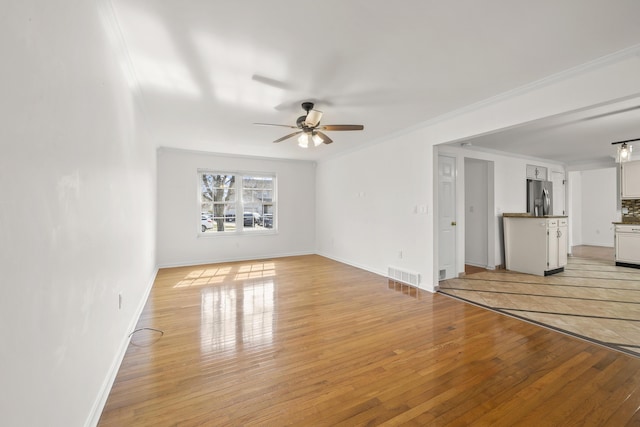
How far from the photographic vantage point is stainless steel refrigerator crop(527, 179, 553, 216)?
6.15 metres

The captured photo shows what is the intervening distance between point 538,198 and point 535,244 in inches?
69.6

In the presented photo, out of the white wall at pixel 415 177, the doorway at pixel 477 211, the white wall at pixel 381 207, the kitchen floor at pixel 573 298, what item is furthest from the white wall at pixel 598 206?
the white wall at pixel 381 207

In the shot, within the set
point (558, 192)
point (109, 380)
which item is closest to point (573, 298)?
point (558, 192)

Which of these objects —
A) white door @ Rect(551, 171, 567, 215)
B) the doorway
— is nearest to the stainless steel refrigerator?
white door @ Rect(551, 171, 567, 215)

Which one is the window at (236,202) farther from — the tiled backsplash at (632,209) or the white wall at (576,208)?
the white wall at (576,208)

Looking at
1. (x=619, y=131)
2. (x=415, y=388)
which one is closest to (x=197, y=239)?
(x=415, y=388)

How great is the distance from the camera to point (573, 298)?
12.5ft

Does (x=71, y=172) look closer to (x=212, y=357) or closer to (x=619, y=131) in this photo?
(x=212, y=357)

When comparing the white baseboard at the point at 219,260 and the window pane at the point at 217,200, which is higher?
the window pane at the point at 217,200

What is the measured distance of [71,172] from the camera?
4.35ft

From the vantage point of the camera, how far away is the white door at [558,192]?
22.1 feet

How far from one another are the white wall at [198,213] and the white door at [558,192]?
19.8 ft

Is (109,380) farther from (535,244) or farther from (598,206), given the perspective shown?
(598,206)

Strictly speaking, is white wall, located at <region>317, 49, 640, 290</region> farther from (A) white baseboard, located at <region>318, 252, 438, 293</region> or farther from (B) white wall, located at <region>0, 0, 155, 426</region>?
(B) white wall, located at <region>0, 0, 155, 426</region>
